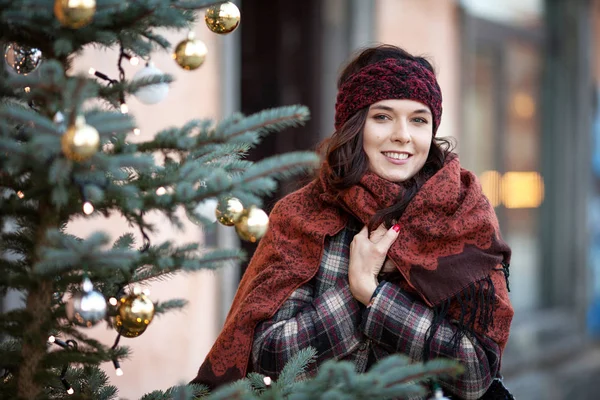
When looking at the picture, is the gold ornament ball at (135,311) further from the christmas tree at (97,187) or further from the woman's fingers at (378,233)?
the woman's fingers at (378,233)

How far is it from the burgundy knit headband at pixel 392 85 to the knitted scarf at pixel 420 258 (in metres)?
0.20

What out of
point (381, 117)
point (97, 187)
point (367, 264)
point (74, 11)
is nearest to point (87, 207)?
point (97, 187)

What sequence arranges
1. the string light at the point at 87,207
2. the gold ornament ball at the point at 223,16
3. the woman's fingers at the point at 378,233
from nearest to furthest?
the string light at the point at 87,207
the gold ornament ball at the point at 223,16
the woman's fingers at the point at 378,233

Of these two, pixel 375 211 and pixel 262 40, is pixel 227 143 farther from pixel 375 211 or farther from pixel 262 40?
pixel 262 40

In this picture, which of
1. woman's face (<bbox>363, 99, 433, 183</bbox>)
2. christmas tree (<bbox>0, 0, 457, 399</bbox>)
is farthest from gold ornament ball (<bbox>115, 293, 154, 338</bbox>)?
woman's face (<bbox>363, 99, 433, 183</bbox>)

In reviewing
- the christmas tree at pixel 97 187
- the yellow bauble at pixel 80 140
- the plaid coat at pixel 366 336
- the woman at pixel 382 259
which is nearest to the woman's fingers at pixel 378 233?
the woman at pixel 382 259

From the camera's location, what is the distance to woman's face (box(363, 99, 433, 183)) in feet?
6.68

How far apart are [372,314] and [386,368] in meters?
0.56

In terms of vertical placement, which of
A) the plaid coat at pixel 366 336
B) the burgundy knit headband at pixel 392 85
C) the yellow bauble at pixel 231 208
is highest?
the burgundy knit headband at pixel 392 85

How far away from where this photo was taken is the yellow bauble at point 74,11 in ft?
4.11

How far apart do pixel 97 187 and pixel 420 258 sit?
94 cm

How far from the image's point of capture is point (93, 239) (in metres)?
1.23

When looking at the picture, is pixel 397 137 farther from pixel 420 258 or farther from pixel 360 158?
pixel 420 258

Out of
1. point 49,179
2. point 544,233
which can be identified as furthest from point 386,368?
point 544,233
